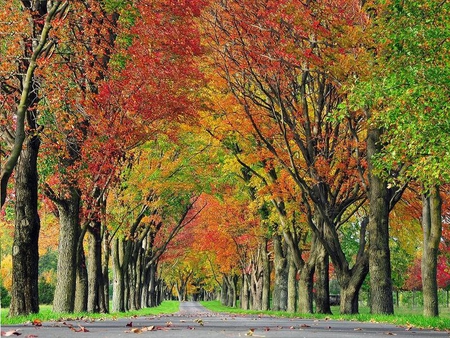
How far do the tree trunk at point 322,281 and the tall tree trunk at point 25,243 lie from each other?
43.7 feet

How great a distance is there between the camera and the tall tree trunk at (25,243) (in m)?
16.2

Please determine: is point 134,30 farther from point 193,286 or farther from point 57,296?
point 193,286

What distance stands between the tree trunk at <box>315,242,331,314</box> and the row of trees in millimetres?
68

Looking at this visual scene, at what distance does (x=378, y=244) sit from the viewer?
66.8 feet

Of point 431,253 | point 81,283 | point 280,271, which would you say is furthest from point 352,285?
point 280,271

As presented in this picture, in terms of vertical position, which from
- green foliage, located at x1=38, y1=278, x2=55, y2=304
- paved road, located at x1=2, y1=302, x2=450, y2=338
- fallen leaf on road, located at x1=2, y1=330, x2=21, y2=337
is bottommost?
green foliage, located at x1=38, y1=278, x2=55, y2=304

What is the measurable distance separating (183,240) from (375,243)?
3823cm

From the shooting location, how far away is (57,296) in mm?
21078

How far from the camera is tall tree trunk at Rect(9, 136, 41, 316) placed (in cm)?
1620

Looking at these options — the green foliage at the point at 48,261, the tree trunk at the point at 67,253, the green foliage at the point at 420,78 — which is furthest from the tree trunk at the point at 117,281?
the green foliage at the point at 48,261

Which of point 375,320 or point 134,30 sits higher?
point 134,30

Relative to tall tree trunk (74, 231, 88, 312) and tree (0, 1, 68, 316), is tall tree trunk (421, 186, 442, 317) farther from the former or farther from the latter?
tree (0, 1, 68, 316)

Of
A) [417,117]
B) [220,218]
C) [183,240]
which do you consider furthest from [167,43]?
[183,240]

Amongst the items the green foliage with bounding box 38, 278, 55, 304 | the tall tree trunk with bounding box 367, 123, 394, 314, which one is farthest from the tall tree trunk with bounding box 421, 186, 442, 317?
the green foliage with bounding box 38, 278, 55, 304
